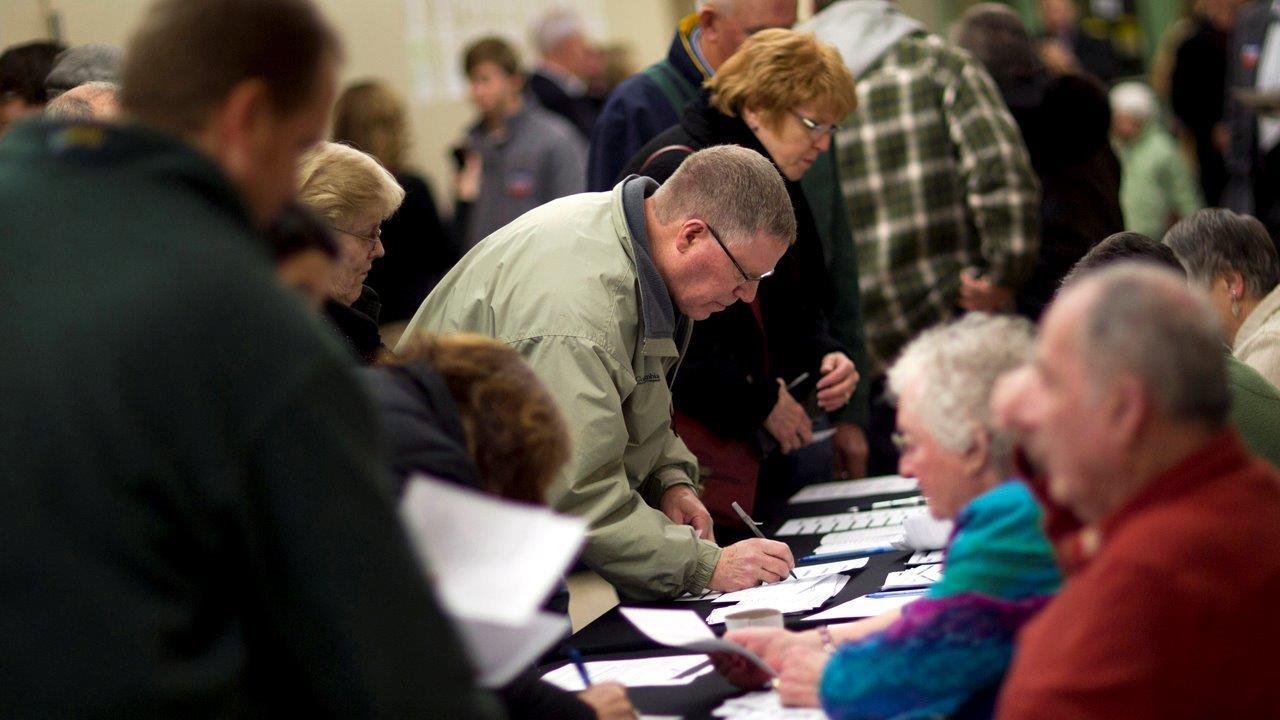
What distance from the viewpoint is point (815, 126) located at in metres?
3.62

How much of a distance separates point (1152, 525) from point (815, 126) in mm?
2320

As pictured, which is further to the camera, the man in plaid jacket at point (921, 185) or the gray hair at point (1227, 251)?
the man in plaid jacket at point (921, 185)

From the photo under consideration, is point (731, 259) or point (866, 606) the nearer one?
point (866, 606)

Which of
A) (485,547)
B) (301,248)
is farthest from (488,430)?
(301,248)

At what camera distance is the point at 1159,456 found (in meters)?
1.45

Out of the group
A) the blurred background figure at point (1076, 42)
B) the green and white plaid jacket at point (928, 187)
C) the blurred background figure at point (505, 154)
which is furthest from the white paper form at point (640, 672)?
the blurred background figure at point (1076, 42)

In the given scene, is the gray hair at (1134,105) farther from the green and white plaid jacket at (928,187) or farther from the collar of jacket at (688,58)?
the collar of jacket at (688,58)

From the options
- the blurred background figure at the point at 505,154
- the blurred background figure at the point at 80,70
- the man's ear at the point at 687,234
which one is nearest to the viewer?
the man's ear at the point at 687,234

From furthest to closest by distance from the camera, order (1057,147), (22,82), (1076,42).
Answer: (1076,42), (1057,147), (22,82)

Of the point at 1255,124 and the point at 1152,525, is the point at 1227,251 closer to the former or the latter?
the point at 1152,525

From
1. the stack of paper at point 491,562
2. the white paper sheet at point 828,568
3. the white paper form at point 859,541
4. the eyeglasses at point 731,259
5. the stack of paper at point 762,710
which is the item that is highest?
the stack of paper at point 491,562

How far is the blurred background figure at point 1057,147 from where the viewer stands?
508 cm

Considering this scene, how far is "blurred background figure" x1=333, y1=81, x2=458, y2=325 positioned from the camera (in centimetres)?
586

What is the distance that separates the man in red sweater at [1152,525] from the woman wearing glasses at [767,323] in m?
1.89
